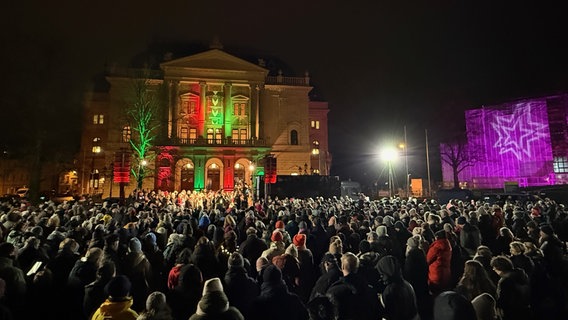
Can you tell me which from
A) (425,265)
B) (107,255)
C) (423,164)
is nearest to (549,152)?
(423,164)

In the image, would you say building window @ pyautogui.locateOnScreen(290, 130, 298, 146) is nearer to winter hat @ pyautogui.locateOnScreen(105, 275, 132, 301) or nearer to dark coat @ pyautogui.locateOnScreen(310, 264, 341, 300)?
dark coat @ pyautogui.locateOnScreen(310, 264, 341, 300)

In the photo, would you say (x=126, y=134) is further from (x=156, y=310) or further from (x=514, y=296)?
(x=514, y=296)

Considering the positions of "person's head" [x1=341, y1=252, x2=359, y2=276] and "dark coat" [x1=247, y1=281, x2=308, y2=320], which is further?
"person's head" [x1=341, y1=252, x2=359, y2=276]

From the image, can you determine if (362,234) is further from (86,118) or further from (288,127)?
(86,118)

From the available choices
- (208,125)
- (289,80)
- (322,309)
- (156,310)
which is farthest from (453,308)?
(289,80)

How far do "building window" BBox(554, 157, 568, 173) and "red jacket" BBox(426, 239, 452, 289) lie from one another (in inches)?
1687

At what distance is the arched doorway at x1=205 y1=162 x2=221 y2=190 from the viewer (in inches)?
1897

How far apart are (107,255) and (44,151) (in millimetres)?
37192

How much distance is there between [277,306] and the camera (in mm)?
3994

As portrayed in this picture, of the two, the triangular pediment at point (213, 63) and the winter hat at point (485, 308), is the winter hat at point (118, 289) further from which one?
the triangular pediment at point (213, 63)

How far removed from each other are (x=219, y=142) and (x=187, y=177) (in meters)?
6.80

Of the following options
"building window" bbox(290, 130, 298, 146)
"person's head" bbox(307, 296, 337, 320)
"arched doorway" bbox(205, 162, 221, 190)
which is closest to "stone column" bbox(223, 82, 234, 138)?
"arched doorway" bbox(205, 162, 221, 190)

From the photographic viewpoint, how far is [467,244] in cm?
816

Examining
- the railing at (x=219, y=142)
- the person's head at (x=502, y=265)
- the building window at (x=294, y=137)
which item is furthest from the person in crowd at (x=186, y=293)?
the building window at (x=294, y=137)
